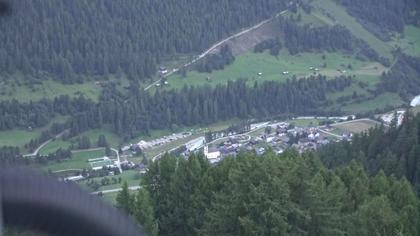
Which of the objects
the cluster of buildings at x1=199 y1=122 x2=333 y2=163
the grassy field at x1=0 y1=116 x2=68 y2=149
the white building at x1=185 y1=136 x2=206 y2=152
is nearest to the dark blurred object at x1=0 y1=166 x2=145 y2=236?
the cluster of buildings at x1=199 y1=122 x2=333 y2=163

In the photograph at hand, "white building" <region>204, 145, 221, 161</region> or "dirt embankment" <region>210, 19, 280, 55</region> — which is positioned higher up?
"dirt embankment" <region>210, 19, 280, 55</region>

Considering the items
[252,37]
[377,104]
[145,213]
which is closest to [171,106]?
[377,104]

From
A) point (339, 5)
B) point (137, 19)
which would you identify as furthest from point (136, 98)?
point (339, 5)

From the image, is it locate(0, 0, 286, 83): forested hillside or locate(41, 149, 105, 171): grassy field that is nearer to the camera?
locate(41, 149, 105, 171): grassy field

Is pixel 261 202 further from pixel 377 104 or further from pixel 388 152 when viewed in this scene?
pixel 377 104

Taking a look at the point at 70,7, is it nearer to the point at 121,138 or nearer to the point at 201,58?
the point at 201,58

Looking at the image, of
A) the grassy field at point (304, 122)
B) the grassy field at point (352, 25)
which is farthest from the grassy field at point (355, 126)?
the grassy field at point (352, 25)

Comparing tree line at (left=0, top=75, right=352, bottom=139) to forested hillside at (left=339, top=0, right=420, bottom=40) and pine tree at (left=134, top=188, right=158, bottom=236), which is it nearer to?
forested hillside at (left=339, top=0, right=420, bottom=40)
